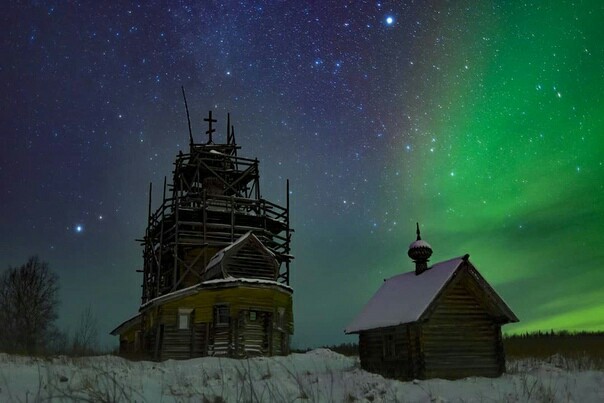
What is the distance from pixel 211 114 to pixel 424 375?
3296 centimetres

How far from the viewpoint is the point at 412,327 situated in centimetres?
2056

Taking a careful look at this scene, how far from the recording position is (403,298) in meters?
22.3

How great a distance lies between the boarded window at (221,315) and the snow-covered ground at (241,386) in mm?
13673

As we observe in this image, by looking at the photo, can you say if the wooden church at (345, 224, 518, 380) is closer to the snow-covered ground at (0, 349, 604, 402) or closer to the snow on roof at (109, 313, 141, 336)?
the snow-covered ground at (0, 349, 604, 402)

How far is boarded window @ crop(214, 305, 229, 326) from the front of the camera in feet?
98.3

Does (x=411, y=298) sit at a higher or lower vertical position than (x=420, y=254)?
lower

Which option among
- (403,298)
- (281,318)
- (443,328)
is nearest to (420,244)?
(403,298)

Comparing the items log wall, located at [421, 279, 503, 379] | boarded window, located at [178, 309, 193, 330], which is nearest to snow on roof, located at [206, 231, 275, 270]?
boarded window, located at [178, 309, 193, 330]

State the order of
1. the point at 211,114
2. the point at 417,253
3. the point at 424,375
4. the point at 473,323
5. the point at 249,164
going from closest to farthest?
the point at 424,375
the point at 473,323
the point at 417,253
the point at 249,164
the point at 211,114

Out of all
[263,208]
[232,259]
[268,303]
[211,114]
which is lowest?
[268,303]

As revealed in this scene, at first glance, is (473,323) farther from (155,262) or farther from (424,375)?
(155,262)

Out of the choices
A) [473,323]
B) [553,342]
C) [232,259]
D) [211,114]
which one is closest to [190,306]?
[232,259]

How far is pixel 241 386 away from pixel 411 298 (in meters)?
12.2

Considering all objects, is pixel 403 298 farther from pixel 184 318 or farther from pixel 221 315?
pixel 184 318
